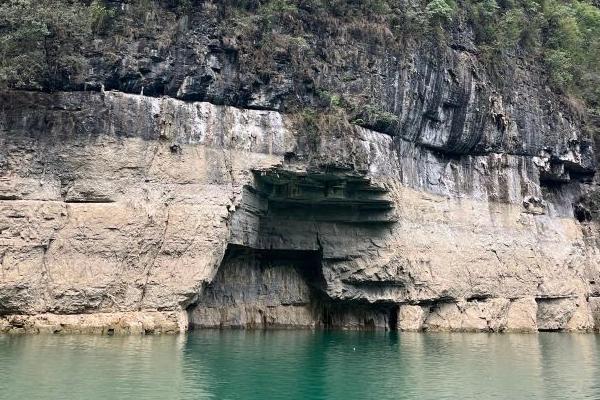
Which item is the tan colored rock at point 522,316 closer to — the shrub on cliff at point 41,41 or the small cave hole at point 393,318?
the small cave hole at point 393,318

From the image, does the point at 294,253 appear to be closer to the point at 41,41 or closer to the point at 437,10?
the point at 437,10

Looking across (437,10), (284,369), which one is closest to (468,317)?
(437,10)

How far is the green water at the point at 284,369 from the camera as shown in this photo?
14.1 m

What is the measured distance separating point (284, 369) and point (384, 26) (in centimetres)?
1685

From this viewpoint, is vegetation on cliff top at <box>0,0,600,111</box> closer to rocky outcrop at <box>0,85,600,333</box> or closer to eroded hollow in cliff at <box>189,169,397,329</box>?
rocky outcrop at <box>0,85,600,333</box>

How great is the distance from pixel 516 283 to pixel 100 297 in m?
17.2

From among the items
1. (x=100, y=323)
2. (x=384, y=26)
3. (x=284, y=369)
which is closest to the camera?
(x=284, y=369)

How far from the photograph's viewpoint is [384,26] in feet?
96.9

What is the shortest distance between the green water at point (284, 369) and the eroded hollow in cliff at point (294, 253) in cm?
388

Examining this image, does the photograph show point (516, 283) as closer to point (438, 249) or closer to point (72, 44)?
point (438, 249)

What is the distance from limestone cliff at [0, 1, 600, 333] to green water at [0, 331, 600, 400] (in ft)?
9.27

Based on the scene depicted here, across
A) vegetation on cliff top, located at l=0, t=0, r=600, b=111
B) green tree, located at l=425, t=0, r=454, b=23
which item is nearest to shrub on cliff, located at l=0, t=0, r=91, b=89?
vegetation on cliff top, located at l=0, t=0, r=600, b=111

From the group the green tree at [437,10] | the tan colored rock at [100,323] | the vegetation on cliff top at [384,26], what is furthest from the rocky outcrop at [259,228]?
the green tree at [437,10]

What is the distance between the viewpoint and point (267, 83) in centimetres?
2647
